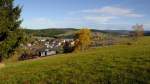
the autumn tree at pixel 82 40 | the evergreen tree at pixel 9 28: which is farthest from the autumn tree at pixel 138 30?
the evergreen tree at pixel 9 28

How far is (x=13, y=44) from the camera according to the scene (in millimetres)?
39531

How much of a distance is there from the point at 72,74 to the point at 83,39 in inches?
4158

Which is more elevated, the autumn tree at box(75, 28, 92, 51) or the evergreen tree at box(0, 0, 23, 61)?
the evergreen tree at box(0, 0, 23, 61)

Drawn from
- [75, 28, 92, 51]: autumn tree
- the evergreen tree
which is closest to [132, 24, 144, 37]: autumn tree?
[75, 28, 92, 51]: autumn tree

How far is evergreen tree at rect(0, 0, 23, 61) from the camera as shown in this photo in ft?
129

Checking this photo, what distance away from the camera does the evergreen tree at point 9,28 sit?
39.3 metres

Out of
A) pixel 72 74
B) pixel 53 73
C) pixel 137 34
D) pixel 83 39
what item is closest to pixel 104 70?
pixel 72 74

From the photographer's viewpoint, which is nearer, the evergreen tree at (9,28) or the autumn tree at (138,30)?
the evergreen tree at (9,28)

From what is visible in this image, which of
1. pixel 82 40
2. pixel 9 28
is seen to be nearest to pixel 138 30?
pixel 82 40

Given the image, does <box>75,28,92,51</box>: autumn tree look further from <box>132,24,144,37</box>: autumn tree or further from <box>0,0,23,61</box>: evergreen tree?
<box>0,0,23,61</box>: evergreen tree

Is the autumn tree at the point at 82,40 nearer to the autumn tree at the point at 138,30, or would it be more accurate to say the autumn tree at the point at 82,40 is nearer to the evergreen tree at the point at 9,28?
the autumn tree at the point at 138,30

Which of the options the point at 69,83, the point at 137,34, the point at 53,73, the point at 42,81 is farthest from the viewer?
the point at 137,34

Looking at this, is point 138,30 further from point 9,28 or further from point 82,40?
point 9,28

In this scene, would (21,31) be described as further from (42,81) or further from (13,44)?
(42,81)
